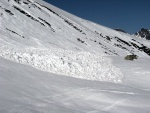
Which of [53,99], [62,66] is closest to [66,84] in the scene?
[53,99]

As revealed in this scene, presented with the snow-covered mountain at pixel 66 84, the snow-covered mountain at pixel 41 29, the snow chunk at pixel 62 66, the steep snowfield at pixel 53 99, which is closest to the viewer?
the steep snowfield at pixel 53 99

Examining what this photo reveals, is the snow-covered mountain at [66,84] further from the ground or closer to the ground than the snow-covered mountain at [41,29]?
closer to the ground

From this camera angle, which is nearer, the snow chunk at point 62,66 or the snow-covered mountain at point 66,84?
the snow-covered mountain at point 66,84

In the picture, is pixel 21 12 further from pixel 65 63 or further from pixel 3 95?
pixel 3 95

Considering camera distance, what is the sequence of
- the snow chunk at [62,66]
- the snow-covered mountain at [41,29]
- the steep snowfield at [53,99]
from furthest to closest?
the snow-covered mountain at [41,29]
the snow chunk at [62,66]
the steep snowfield at [53,99]

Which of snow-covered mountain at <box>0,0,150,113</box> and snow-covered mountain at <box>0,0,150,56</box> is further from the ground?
snow-covered mountain at <box>0,0,150,56</box>

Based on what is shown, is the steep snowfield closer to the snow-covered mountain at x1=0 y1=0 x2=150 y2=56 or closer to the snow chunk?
the snow chunk

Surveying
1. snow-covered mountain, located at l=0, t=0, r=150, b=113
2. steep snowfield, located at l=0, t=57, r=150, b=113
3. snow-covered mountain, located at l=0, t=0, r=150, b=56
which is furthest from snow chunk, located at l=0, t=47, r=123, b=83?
snow-covered mountain, located at l=0, t=0, r=150, b=56

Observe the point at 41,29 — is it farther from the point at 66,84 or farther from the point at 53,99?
the point at 53,99

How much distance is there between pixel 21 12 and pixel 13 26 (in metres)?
12.8

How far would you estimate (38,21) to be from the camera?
58125 millimetres

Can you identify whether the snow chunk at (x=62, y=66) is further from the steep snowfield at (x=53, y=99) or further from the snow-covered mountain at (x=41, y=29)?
the snow-covered mountain at (x=41, y=29)

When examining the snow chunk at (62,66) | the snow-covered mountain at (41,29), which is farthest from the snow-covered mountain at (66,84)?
the snow-covered mountain at (41,29)

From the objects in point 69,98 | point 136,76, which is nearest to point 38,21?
point 136,76
